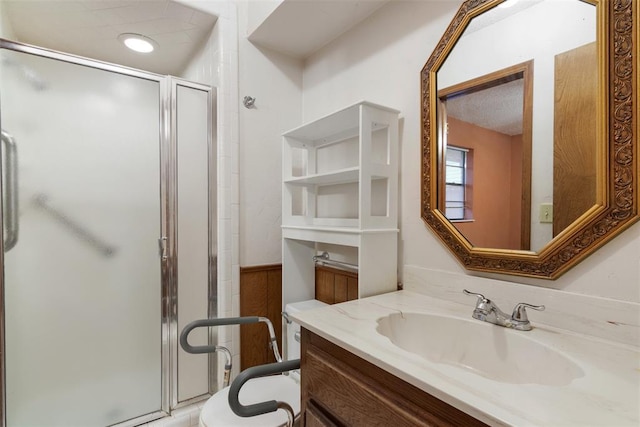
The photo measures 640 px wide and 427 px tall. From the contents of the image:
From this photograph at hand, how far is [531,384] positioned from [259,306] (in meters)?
1.38

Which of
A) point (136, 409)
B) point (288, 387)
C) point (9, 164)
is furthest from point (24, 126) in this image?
point (288, 387)

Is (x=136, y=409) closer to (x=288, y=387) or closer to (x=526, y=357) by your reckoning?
(x=288, y=387)

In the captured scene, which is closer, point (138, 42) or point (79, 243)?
point (79, 243)

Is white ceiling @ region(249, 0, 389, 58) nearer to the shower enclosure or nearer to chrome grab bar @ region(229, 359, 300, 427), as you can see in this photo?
the shower enclosure

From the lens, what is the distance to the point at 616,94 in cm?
77

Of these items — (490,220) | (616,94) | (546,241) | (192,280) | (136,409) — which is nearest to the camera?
(616,94)

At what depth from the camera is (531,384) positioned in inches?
23.9

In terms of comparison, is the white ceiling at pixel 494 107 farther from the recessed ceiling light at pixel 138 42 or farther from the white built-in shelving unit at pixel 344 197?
the recessed ceiling light at pixel 138 42

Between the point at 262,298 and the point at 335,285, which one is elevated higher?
the point at 335,285

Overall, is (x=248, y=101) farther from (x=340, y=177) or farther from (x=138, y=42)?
(x=138, y=42)

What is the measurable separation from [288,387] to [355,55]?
5.25 ft

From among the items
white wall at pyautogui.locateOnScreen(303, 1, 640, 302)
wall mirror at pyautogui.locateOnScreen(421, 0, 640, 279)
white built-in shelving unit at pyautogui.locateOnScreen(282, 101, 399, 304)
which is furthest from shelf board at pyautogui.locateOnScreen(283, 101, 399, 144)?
wall mirror at pyautogui.locateOnScreen(421, 0, 640, 279)

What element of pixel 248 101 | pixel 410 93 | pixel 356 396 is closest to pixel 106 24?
pixel 248 101

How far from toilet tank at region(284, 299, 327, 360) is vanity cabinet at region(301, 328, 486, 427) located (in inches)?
22.4
